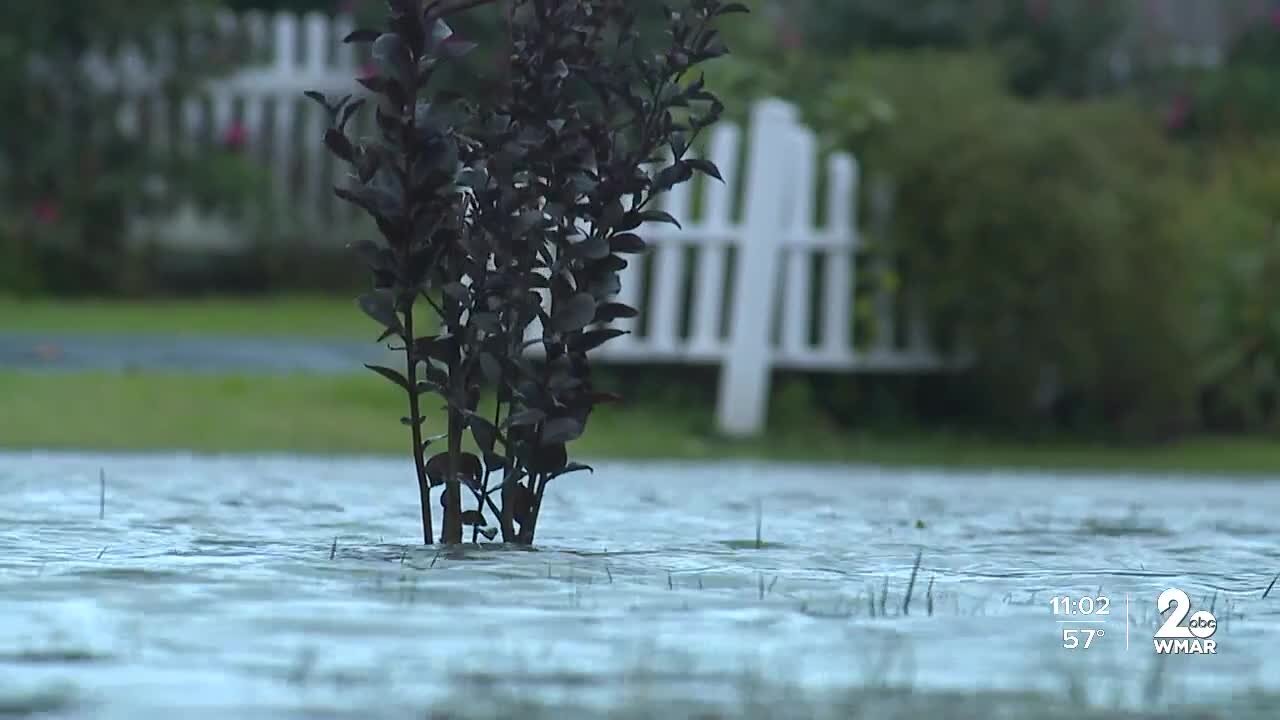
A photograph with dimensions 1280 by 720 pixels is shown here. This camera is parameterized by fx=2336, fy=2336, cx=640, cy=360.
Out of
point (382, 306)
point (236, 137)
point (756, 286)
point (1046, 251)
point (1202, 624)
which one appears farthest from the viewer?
point (236, 137)

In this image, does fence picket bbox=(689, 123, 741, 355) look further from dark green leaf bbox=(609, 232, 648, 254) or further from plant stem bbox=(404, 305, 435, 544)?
dark green leaf bbox=(609, 232, 648, 254)

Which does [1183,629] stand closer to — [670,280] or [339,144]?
[339,144]

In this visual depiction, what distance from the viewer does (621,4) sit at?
567 cm

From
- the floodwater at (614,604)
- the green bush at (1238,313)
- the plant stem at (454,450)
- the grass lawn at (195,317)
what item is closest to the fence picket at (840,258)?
the green bush at (1238,313)

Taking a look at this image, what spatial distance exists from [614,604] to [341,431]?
5189mm

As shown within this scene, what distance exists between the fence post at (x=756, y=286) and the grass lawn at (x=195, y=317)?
11.7ft

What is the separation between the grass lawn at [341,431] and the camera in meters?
9.43

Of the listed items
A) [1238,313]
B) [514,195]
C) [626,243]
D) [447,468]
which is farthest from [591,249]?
[1238,313]

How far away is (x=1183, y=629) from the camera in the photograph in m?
4.58

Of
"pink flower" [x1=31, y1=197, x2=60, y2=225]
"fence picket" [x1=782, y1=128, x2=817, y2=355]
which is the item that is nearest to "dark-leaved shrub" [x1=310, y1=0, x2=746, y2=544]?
"fence picket" [x1=782, y1=128, x2=817, y2=355]

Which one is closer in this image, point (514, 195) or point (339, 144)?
point (339, 144)

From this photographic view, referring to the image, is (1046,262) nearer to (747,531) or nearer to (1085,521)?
(1085,521)

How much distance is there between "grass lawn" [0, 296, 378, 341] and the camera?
13.6 meters

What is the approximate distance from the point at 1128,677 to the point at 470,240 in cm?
217
